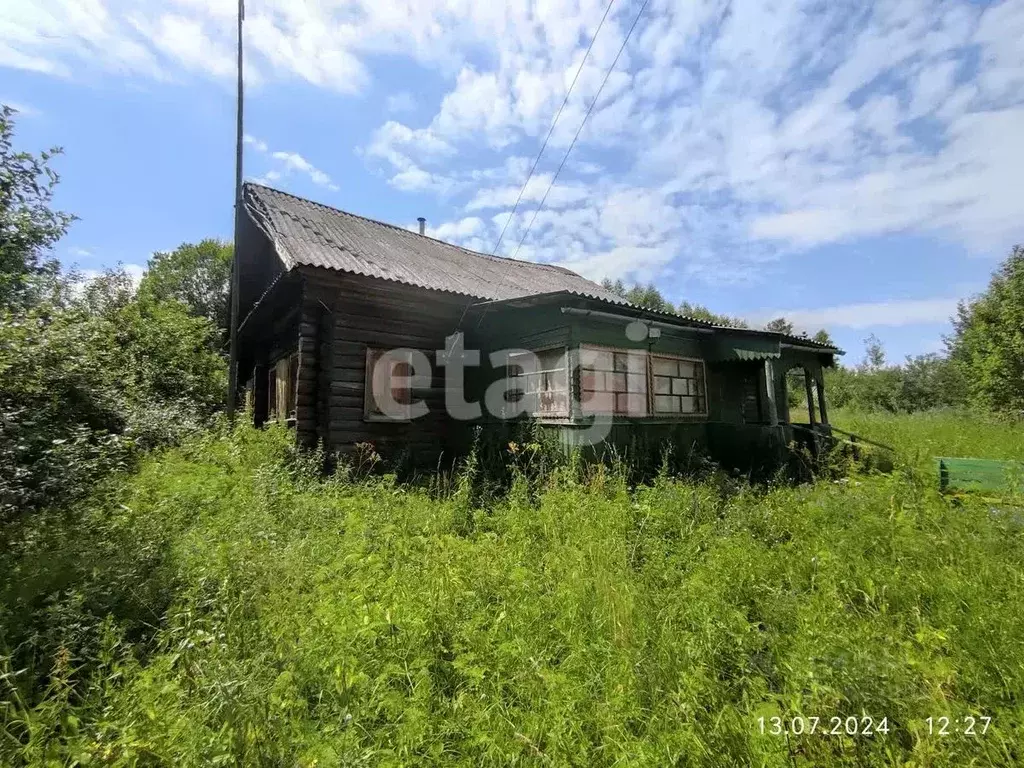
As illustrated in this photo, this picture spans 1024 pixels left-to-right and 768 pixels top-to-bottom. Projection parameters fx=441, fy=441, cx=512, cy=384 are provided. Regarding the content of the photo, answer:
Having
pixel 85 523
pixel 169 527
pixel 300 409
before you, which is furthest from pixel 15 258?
pixel 169 527

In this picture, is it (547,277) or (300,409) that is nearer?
(300,409)

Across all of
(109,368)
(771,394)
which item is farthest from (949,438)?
(109,368)

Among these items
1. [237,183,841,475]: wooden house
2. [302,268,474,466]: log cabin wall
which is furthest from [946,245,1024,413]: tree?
[302,268,474,466]: log cabin wall

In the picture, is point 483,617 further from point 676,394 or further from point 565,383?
point 676,394

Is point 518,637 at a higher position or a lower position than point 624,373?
lower

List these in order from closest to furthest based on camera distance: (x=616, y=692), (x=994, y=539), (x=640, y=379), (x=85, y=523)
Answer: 1. (x=616, y=692)
2. (x=994, y=539)
3. (x=85, y=523)
4. (x=640, y=379)

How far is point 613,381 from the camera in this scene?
737 cm

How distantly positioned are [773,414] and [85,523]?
9.60 m

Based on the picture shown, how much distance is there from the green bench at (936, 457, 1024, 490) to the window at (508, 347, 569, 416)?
4423 mm

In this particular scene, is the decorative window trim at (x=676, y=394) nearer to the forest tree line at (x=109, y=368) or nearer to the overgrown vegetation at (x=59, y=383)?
the forest tree line at (x=109, y=368)

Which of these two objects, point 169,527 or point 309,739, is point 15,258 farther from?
point 309,739

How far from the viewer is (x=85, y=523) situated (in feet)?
13.5

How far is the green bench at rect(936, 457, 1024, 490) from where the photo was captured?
15.0 feet

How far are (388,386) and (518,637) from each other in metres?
5.97
